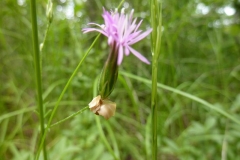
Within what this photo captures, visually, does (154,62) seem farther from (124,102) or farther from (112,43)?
(124,102)

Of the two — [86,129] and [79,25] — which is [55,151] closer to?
[86,129]

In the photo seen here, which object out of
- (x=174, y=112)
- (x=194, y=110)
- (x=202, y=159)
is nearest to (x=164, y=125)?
(x=174, y=112)

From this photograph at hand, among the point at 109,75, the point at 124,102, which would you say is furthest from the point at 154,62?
the point at 124,102

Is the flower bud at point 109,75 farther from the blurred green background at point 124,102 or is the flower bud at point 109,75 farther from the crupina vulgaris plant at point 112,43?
the blurred green background at point 124,102

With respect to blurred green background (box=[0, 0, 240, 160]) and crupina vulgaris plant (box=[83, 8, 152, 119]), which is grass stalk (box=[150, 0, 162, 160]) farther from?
blurred green background (box=[0, 0, 240, 160])

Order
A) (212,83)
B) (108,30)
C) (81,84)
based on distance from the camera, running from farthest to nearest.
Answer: (212,83) → (81,84) → (108,30)

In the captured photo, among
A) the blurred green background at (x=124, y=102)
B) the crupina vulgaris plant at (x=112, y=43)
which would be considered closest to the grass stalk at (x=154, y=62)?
the crupina vulgaris plant at (x=112, y=43)

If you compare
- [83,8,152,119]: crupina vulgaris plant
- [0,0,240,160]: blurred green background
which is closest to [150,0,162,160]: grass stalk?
[83,8,152,119]: crupina vulgaris plant
